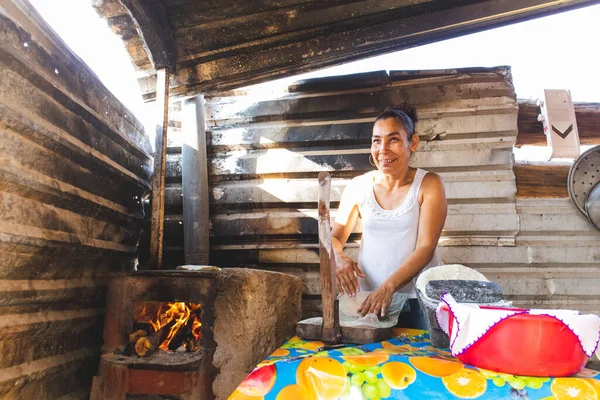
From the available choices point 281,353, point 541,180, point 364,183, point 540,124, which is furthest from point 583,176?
point 281,353

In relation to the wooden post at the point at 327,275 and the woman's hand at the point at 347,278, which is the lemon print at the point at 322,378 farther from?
the woman's hand at the point at 347,278

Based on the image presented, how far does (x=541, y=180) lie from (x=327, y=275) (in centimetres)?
314

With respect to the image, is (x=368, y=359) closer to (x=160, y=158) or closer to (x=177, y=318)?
(x=177, y=318)

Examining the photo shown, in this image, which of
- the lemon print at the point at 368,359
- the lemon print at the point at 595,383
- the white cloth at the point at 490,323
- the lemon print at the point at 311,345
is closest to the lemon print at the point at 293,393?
the lemon print at the point at 368,359

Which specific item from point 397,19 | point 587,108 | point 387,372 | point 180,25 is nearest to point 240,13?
point 180,25

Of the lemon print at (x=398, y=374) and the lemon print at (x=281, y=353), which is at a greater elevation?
the lemon print at (x=281, y=353)

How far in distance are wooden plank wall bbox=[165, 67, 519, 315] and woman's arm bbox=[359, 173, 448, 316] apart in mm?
1352

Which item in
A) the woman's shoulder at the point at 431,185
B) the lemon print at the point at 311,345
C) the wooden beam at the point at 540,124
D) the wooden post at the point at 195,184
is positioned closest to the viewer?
the lemon print at the point at 311,345

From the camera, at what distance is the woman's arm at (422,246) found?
2.24 meters

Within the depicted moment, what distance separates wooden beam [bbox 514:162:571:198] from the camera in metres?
3.97

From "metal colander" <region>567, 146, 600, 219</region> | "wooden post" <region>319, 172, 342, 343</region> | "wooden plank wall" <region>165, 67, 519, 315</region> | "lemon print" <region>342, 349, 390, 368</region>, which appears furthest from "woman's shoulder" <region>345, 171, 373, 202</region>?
"metal colander" <region>567, 146, 600, 219</region>

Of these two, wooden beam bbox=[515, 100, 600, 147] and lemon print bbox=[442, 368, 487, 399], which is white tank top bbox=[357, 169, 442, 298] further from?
wooden beam bbox=[515, 100, 600, 147]

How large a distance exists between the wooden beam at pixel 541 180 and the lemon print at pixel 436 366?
10.1 feet

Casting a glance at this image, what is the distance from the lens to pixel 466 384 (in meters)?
1.32
